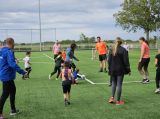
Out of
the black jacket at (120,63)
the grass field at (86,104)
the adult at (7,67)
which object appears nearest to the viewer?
the adult at (7,67)

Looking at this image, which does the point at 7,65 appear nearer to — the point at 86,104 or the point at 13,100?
the point at 13,100

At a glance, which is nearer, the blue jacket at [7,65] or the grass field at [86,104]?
the blue jacket at [7,65]

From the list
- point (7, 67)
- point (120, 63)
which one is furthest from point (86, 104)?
point (7, 67)

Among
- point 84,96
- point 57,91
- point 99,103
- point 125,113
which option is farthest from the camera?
point 57,91

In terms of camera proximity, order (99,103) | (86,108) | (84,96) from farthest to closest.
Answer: (84,96)
(99,103)
(86,108)

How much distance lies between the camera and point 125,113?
5516 mm

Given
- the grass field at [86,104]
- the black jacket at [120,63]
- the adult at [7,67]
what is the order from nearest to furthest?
the adult at [7,67]
the grass field at [86,104]
the black jacket at [120,63]

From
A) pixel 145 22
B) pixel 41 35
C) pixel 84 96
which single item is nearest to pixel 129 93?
pixel 84 96

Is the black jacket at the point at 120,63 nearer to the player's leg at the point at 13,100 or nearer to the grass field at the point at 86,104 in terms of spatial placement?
the grass field at the point at 86,104

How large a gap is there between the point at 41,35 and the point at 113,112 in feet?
157

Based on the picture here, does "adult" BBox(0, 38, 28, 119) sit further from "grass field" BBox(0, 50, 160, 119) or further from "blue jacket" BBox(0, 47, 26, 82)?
"grass field" BBox(0, 50, 160, 119)

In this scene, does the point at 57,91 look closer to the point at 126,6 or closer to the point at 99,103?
the point at 99,103

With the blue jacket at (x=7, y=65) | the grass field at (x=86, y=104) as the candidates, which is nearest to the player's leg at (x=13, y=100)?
the grass field at (x=86, y=104)

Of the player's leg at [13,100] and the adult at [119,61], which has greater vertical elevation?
the adult at [119,61]
